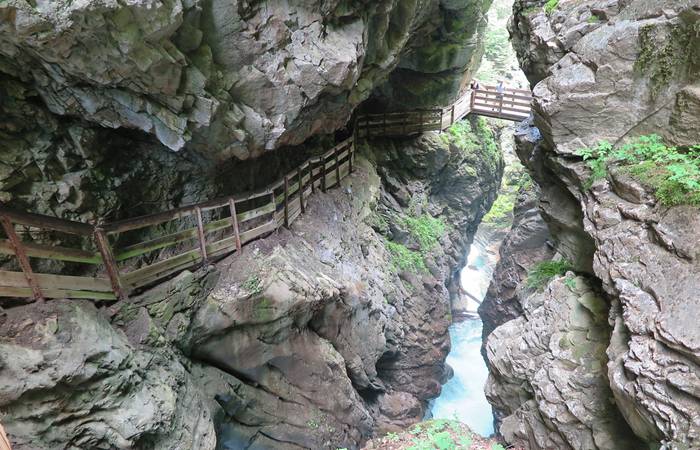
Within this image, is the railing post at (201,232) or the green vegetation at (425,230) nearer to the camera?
the railing post at (201,232)

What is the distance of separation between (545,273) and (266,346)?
266 inches

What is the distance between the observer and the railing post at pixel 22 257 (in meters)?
4.50

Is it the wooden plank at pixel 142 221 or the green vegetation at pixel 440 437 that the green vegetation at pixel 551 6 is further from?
the green vegetation at pixel 440 437

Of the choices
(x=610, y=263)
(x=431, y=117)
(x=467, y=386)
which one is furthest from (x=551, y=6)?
(x=467, y=386)

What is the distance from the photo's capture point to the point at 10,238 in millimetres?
4586

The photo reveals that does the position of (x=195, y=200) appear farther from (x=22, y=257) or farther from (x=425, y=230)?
(x=425, y=230)

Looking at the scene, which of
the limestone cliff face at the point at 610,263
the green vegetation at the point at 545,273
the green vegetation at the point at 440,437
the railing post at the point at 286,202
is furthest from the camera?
the railing post at the point at 286,202

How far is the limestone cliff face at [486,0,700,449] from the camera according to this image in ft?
14.5

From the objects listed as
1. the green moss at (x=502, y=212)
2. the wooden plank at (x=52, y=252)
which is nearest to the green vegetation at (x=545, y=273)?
the wooden plank at (x=52, y=252)

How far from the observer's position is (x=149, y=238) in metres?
7.24

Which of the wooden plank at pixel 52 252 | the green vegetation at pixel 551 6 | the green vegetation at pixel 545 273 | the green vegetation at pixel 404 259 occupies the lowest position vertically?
the green vegetation at pixel 404 259

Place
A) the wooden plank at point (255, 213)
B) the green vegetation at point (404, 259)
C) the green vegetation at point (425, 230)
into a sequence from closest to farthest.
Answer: the wooden plank at point (255, 213) → the green vegetation at point (404, 259) → the green vegetation at point (425, 230)

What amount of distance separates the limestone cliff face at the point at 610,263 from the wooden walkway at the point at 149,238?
5.83 meters

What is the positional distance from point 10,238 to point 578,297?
28.2ft
